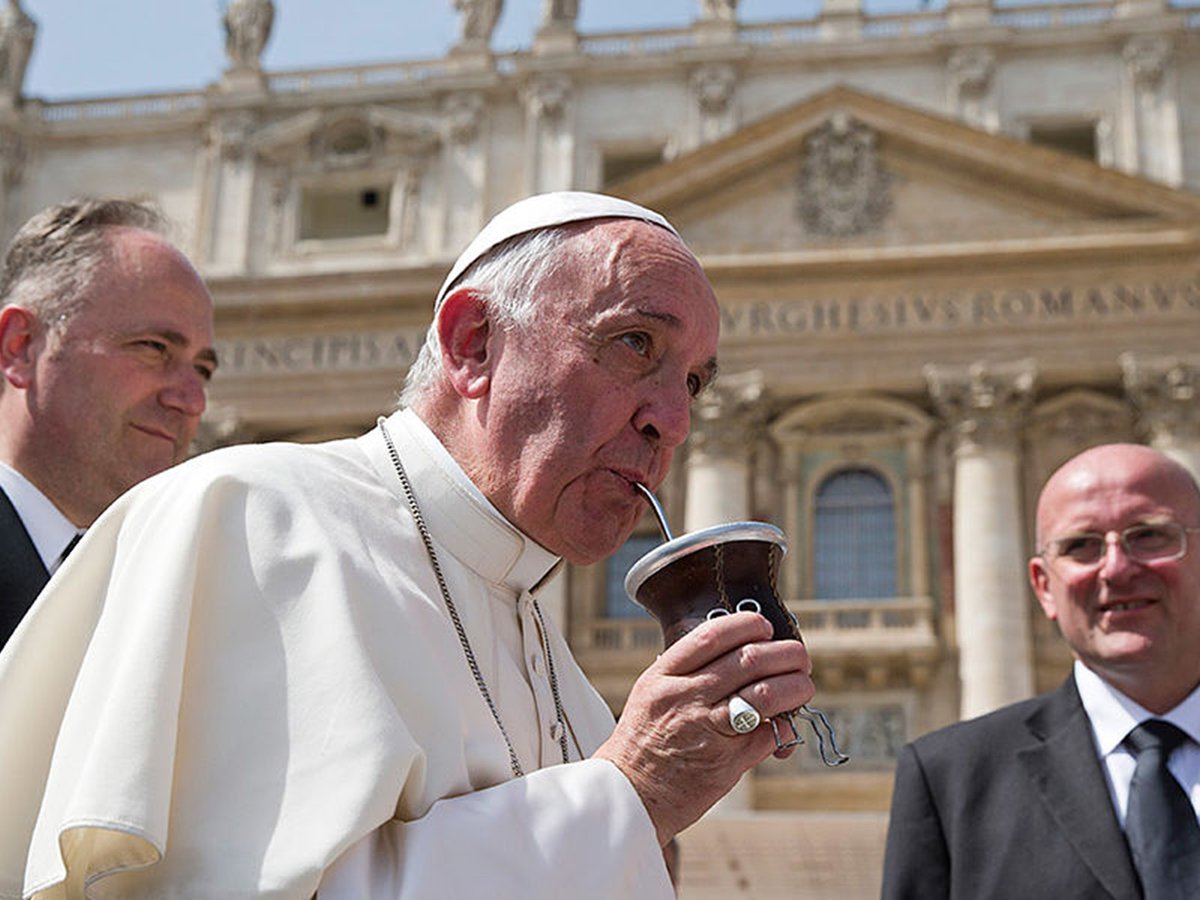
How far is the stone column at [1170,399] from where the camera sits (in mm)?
20906

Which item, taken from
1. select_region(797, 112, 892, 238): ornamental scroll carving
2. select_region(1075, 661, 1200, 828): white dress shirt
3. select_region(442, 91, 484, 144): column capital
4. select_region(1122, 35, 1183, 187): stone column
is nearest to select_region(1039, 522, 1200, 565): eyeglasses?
select_region(1075, 661, 1200, 828): white dress shirt

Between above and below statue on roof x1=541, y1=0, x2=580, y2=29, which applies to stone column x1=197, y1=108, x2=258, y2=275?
below

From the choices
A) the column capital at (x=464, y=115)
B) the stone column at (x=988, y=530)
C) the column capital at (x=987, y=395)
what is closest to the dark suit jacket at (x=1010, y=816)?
the stone column at (x=988, y=530)

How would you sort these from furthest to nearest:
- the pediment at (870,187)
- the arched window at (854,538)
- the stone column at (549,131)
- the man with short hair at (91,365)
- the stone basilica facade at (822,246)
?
the stone column at (549,131) < the pediment at (870,187) < the arched window at (854,538) < the stone basilica facade at (822,246) < the man with short hair at (91,365)

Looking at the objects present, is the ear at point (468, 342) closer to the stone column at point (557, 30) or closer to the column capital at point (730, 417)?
the column capital at point (730, 417)

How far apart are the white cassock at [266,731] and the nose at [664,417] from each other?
1.07 feet

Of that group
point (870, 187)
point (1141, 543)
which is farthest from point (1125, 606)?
point (870, 187)

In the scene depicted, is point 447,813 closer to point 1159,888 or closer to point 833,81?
point 1159,888

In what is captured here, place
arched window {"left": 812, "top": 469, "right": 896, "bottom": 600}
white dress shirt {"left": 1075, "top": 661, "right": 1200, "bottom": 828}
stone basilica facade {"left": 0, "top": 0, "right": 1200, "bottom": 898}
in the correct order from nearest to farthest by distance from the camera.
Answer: white dress shirt {"left": 1075, "top": 661, "right": 1200, "bottom": 828} < stone basilica facade {"left": 0, "top": 0, "right": 1200, "bottom": 898} < arched window {"left": 812, "top": 469, "right": 896, "bottom": 600}

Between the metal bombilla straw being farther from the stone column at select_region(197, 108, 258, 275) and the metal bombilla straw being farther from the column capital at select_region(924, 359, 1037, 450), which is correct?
the stone column at select_region(197, 108, 258, 275)

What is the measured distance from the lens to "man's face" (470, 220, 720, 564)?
196 centimetres

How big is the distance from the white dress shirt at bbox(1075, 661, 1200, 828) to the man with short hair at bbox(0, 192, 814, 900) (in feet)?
6.01

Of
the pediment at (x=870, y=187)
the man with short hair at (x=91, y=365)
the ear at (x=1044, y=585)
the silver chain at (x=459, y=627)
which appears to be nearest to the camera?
the silver chain at (x=459, y=627)

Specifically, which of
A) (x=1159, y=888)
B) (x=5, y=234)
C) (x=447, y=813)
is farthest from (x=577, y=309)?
(x=5, y=234)
